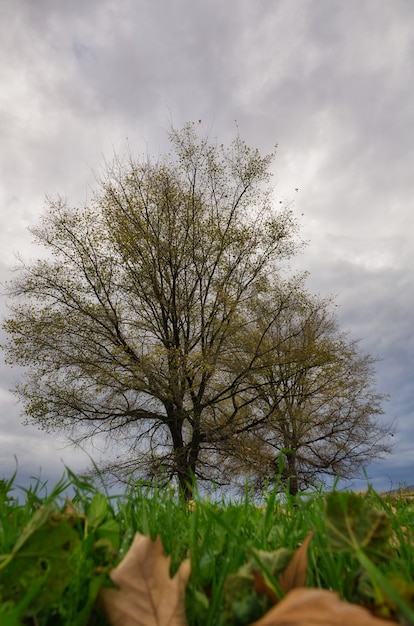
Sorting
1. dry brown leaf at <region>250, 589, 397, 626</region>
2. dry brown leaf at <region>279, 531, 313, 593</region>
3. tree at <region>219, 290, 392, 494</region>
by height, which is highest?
tree at <region>219, 290, 392, 494</region>

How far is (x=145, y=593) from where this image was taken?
0.79 metres

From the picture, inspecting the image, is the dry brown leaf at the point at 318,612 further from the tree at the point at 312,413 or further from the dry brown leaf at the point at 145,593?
the tree at the point at 312,413

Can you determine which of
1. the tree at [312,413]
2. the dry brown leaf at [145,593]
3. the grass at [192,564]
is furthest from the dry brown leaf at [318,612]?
the tree at [312,413]

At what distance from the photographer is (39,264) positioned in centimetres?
1705

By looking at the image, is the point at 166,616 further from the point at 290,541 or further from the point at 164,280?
the point at 164,280

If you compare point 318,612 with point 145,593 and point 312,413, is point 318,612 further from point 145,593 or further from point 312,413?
point 312,413

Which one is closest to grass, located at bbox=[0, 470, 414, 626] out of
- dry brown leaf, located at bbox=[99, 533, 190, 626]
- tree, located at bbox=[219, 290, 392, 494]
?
dry brown leaf, located at bbox=[99, 533, 190, 626]

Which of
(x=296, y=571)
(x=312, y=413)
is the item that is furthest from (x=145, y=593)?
(x=312, y=413)

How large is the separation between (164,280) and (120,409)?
15.4ft

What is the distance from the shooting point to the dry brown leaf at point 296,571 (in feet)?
2.77

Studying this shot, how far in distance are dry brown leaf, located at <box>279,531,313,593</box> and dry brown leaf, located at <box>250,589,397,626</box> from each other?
252 mm

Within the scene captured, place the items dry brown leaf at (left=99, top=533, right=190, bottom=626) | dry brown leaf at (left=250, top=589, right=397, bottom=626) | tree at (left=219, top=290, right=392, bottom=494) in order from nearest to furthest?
dry brown leaf at (left=250, top=589, right=397, bottom=626) → dry brown leaf at (left=99, top=533, right=190, bottom=626) → tree at (left=219, top=290, right=392, bottom=494)

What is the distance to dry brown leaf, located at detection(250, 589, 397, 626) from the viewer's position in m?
0.55

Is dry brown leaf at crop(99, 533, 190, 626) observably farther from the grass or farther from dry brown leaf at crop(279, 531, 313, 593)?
dry brown leaf at crop(279, 531, 313, 593)
